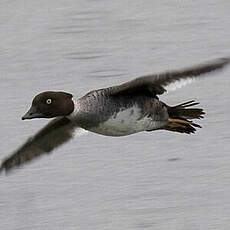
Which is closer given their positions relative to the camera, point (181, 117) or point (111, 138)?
point (181, 117)

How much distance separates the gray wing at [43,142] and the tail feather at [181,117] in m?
0.56

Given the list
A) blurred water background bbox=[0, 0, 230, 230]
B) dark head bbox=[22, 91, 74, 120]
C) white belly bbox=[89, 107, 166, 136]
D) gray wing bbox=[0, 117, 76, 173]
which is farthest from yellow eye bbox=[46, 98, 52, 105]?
blurred water background bbox=[0, 0, 230, 230]

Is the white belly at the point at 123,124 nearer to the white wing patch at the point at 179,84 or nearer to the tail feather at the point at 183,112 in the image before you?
the white wing patch at the point at 179,84

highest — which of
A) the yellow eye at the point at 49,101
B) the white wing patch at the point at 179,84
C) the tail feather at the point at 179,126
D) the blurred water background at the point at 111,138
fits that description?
the white wing patch at the point at 179,84

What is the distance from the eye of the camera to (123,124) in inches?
284

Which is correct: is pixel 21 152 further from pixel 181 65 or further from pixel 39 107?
pixel 181 65

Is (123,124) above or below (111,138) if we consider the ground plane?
above

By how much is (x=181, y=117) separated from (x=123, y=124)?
56 cm

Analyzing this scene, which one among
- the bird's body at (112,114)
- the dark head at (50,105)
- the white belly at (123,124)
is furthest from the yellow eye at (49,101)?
the white belly at (123,124)

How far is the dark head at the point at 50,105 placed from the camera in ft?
23.9

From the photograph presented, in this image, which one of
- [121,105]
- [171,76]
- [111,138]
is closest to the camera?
[171,76]

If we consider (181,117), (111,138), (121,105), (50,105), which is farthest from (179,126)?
(111,138)

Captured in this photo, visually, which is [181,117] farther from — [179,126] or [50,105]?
[50,105]

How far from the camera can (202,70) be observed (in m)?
7.18
